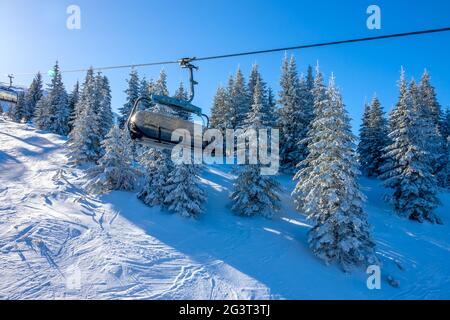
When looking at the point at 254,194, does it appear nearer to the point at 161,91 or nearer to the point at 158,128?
the point at 161,91

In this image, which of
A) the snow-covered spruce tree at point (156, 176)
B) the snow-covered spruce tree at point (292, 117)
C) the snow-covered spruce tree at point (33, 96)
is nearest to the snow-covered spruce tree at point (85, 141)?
the snow-covered spruce tree at point (156, 176)

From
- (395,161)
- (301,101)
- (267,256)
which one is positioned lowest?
(267,256)

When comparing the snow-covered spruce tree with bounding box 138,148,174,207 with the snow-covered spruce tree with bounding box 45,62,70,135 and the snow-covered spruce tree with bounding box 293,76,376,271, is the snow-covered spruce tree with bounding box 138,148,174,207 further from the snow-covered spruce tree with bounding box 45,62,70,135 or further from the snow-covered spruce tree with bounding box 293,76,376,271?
the snow-covered spruce tree with bounding box 45,62,70,135

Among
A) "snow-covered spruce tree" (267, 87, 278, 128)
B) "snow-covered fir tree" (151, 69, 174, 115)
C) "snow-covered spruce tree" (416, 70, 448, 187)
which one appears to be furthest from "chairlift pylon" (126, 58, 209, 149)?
"snow-covered spruce tree" (416, 70, 448, 187)

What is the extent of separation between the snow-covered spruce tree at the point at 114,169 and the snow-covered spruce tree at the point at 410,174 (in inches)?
941

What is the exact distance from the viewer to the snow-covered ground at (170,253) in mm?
14125

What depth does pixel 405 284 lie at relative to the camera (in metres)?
18.2

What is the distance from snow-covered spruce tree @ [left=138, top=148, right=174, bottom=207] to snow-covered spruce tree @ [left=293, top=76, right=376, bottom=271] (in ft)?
35.5

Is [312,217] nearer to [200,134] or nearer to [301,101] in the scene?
[200,134]

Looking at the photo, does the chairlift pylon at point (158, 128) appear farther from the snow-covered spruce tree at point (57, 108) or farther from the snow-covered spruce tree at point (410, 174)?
the snow-covered spruce tree at point (57, 108)

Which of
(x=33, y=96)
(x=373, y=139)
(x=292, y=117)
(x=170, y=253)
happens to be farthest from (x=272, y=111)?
(x=33, y=96)

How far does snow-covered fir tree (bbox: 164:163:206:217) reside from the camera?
73.0 ft
